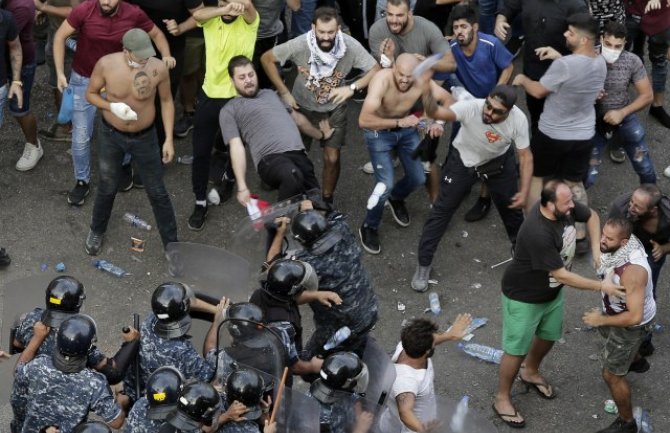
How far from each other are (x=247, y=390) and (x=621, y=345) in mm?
2593

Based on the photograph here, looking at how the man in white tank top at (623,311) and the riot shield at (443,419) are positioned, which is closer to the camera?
the riot shield at (443,419)

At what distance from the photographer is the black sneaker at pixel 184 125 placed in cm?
1029

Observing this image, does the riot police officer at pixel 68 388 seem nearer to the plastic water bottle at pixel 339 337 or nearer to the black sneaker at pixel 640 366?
the plastic water bottle at pixel 339 337

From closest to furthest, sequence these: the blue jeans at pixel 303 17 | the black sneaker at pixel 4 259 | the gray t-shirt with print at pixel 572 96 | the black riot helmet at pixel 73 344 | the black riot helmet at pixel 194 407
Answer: the black riot helmet at pixel 194 407 → the black riot helmet at pixel 73 344 → the gray t-shirt with print at pixel 572 96 → the black sneaker at pixel 4 259 → the blue jeans at pixel 303 17

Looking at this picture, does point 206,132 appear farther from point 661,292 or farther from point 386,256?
point 661,292

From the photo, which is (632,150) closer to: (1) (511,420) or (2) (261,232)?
(1) (511,420)

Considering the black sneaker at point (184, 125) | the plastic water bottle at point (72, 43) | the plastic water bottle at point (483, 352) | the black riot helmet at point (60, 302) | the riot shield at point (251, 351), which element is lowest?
the black sneaker at point (184, 125)

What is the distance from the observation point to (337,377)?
6125 mm

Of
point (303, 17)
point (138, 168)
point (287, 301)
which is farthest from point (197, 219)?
point (287, 301)

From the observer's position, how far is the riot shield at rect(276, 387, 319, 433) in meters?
Result: 6.11

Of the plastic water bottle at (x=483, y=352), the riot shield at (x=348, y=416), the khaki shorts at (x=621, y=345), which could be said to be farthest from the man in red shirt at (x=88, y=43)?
the khaki shorts at (x=621, y=345)

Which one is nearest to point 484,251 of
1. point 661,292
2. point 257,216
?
point 661,292

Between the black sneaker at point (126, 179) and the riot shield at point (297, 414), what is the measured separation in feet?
13.0

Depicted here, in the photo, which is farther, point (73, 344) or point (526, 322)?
point (526, 322)
